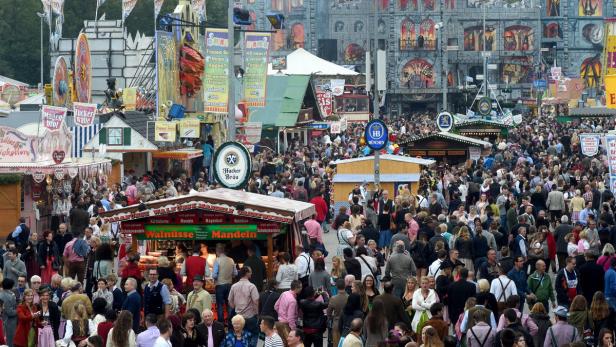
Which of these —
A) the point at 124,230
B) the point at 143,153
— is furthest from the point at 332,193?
the point at 124,230

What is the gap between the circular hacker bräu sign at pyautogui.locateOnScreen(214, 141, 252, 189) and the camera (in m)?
23.5

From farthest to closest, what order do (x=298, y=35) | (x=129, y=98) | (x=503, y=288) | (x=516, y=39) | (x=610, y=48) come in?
(x=516, y=39)
(x=298, y=35)
(x=129, y=98)
(x=610, y=48)
(x=503, y=288)

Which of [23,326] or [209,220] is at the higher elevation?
[209,220]

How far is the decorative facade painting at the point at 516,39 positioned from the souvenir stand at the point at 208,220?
350 feet

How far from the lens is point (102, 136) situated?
38.8m

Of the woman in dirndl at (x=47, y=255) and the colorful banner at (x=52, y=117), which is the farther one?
the colorful banner at (x=52, y=117)

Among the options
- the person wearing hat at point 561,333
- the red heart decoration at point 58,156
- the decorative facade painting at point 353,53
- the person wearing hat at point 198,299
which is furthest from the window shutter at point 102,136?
the decorative facade painting at point 353,53

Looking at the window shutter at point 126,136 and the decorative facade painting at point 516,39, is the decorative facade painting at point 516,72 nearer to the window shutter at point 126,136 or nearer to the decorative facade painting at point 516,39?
the decorative facade painting at point 516,39

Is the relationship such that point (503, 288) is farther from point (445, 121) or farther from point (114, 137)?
point (445, 121)

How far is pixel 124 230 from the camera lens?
21.0 metres

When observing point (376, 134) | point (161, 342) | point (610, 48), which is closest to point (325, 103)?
point (610, 48)

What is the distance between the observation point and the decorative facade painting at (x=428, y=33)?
124125 millimetres

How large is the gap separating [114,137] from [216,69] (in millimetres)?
9022

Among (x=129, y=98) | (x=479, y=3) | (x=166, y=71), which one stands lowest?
(x=129, y=98)
